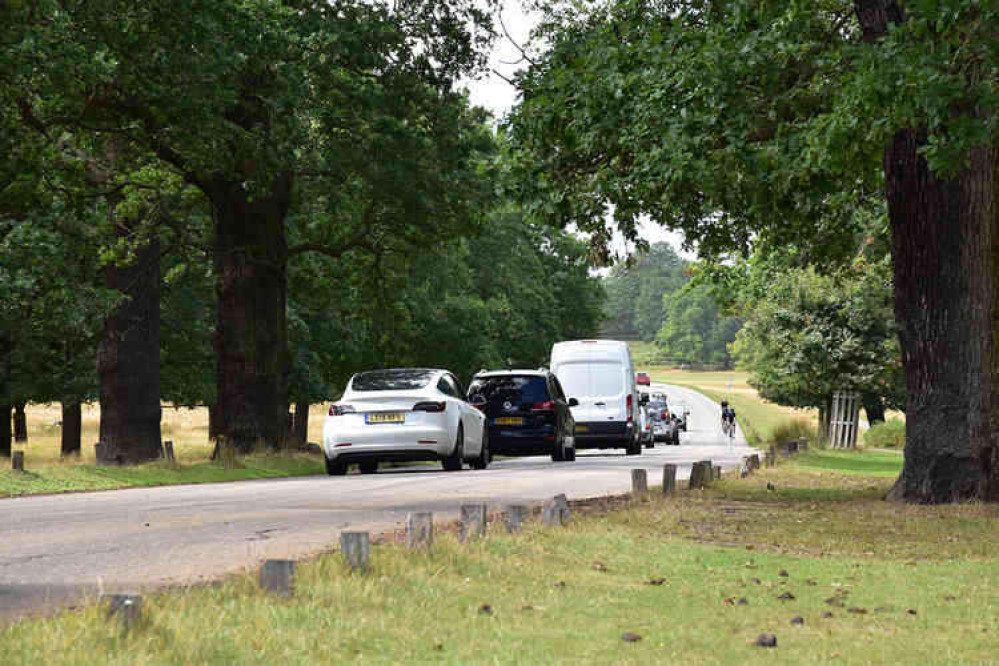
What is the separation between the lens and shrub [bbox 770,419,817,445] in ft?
156

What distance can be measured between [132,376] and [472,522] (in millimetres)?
18760

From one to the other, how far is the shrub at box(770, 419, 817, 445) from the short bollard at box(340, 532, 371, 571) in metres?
39.0

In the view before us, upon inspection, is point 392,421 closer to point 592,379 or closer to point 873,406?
point 592,379

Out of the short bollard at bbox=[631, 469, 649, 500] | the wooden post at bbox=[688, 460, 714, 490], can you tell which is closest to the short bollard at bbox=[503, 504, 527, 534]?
the short bollard at bbox=[631, 469, 649, 500]

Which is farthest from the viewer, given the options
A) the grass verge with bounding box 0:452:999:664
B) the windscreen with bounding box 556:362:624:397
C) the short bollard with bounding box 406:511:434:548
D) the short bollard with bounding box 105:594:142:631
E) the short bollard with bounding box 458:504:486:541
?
the windscreen with bounding box 556:362:624:397

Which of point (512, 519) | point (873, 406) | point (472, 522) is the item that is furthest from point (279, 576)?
point (873, 406)

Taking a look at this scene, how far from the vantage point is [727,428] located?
197ft

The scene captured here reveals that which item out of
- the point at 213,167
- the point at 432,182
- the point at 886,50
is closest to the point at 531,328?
the point at 432,182

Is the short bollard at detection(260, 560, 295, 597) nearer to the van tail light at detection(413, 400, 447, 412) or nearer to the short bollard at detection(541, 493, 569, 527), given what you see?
the short bollard at detection(541, 493, 569, 527)

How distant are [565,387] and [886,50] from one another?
23.1 meters

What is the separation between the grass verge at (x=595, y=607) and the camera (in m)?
6.64

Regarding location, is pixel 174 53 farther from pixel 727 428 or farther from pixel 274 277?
pixel 727 428

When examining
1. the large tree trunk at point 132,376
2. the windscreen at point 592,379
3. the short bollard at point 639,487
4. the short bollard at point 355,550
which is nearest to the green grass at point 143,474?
the large tree trunk at point 132,376

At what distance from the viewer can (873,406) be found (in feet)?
200
